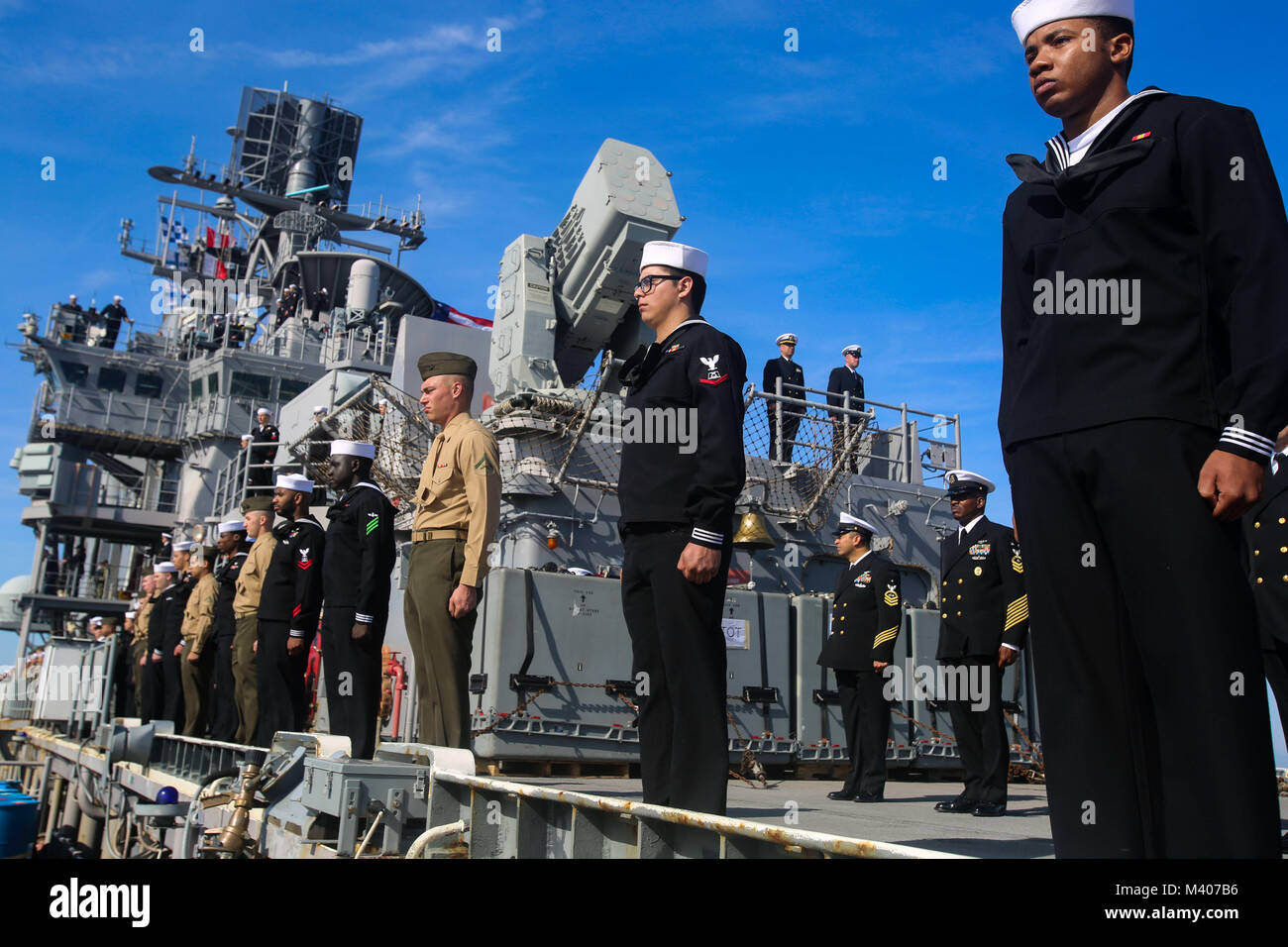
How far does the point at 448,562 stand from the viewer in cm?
402

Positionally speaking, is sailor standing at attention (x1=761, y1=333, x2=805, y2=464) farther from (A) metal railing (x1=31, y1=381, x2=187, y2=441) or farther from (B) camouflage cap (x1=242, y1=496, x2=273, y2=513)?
(A) metal railing (x1=31, y1=381, x2=187, y2=441)

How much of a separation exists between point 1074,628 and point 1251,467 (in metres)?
0.39

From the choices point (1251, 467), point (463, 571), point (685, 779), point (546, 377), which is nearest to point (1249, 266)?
point (1251, 467)

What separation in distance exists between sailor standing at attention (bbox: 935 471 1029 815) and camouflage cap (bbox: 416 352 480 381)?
110 inches

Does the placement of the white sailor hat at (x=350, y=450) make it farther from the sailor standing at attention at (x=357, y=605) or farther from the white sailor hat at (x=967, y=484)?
the white sailor hat at (x=967, y=484)

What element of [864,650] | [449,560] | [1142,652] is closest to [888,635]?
[864,650]

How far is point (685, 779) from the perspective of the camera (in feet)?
9.12

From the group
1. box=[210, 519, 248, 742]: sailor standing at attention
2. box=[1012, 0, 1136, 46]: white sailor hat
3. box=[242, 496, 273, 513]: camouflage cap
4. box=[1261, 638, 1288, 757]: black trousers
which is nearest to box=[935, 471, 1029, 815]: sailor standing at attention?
box=[1261, 638, 1288, 757]: black trousers

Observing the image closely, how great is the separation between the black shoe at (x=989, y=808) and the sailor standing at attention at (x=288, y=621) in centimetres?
357

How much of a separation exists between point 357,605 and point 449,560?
1.05m

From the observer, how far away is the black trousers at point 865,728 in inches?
212

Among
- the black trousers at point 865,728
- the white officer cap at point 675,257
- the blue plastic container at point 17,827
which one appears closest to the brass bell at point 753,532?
the black trousers at point 865,728

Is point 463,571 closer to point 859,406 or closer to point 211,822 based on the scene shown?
point 211,822

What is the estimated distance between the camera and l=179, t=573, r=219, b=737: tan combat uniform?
27.2ft
